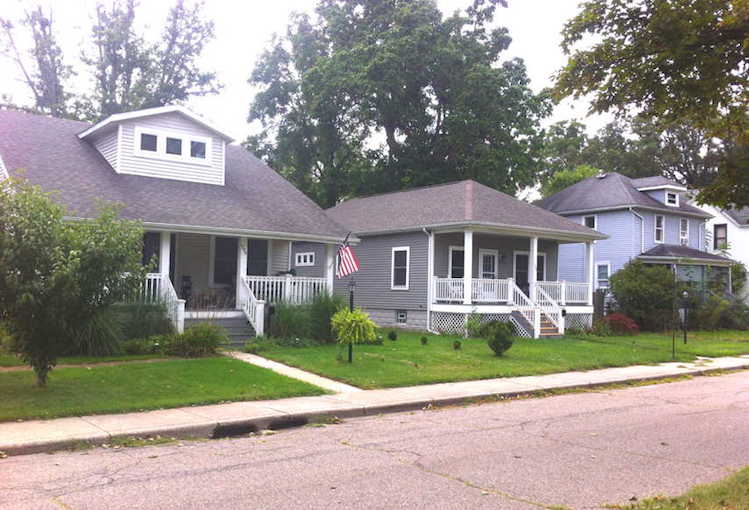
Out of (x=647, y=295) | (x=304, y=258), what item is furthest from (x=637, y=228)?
(x=304, y=258)

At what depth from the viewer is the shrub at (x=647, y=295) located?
1101 inches

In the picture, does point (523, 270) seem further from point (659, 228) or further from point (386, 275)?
point (659, 228)

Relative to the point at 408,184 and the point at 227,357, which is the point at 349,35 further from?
the point at 227,357

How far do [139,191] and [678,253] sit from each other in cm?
2598

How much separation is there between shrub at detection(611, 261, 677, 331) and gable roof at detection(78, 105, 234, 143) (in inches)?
696

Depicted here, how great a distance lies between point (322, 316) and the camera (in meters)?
17.8

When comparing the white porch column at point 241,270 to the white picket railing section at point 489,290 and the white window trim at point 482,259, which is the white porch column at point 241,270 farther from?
the white window trim at point 482,259

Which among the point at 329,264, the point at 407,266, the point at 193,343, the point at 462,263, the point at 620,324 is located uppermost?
the point at 462,263

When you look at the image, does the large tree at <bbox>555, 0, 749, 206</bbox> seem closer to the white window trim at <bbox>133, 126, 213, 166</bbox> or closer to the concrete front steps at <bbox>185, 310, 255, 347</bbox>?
the concrete front steps at <bbox>185, 310, 255, 347</bbox>

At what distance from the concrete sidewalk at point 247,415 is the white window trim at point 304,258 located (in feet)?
48.4

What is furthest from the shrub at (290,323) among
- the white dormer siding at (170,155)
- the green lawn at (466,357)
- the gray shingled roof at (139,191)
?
the white dormer siding at (170,155)

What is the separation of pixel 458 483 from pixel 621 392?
8163 mm

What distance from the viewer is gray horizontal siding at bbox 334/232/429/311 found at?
23828mm

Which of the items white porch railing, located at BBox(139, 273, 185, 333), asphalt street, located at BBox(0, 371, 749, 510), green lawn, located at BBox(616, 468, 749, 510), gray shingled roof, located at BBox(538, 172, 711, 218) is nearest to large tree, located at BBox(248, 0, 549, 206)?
gray shingled roof, located at BBox(538, 172, 711, 218)
